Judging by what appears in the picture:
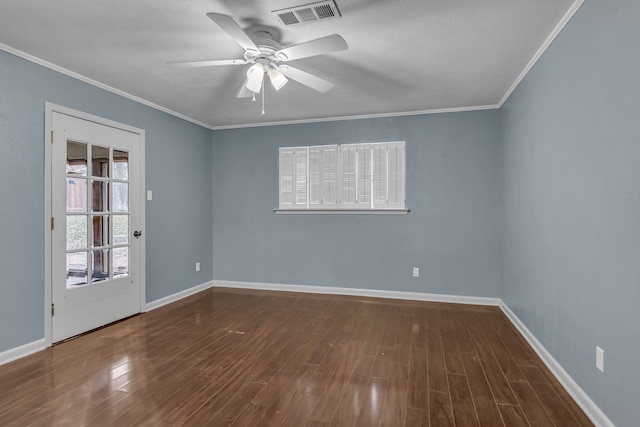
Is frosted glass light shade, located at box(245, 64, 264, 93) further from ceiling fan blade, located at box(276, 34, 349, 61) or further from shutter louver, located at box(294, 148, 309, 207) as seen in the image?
shutter louver, located at box(294, 148, 309, 207)

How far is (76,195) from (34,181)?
1.27ft

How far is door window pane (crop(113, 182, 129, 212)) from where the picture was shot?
12.4ft

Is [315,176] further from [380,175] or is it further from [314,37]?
[314,37]

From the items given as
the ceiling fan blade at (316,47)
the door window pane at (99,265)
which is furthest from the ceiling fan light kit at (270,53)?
the door window pane at (99,265)

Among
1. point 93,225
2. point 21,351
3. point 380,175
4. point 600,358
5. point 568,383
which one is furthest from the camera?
point 380,175

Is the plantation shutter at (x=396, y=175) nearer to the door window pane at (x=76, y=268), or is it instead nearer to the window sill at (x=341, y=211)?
the window sill at (x=341, y=211)

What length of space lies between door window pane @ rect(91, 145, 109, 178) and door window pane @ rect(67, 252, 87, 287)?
817 mm

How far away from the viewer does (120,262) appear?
3.84m

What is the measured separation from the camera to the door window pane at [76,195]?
10.8 ft

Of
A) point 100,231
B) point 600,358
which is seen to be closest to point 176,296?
point 100,231

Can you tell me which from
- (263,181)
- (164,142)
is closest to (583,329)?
(263,181)

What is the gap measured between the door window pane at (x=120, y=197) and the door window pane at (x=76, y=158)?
408 mm

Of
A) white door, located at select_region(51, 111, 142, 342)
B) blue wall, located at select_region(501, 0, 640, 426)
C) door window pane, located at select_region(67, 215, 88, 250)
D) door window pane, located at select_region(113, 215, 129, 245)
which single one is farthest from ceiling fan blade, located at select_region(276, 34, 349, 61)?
door window pane, located at select_region(113, 215, 129, 245)

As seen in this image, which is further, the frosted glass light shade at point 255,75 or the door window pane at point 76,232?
the door window pane at point 76,232
